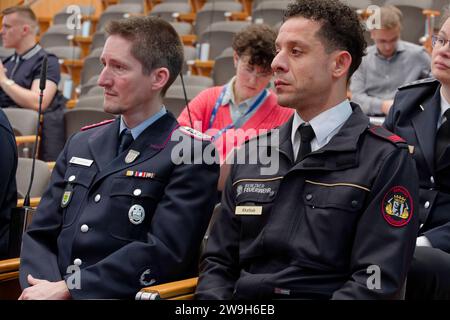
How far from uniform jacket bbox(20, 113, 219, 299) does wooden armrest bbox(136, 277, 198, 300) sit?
0.09m

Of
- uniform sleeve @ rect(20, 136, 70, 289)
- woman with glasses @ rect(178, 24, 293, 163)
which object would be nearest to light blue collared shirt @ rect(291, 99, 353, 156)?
uniform sleeve @ rect(20, 136, 70, 289)

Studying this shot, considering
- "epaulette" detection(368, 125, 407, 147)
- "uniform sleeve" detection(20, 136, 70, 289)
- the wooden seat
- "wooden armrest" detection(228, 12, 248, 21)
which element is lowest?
the wooden seat

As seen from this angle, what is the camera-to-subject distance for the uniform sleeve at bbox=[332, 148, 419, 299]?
1.75 m

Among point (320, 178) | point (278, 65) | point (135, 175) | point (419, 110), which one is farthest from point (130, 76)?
point (419, 110)

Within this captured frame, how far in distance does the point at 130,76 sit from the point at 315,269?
0.81m

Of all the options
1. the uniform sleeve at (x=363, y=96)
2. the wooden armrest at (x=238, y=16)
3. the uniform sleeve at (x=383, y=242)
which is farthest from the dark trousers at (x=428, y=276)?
the wooden armrest at (x=238, y=16)

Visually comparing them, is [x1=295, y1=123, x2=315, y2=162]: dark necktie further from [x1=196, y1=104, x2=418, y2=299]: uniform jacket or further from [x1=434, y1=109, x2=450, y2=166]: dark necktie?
[x1=434, y1=109, x2=450, y2=166]: dark necktie

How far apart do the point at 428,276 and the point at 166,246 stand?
2.21 ft

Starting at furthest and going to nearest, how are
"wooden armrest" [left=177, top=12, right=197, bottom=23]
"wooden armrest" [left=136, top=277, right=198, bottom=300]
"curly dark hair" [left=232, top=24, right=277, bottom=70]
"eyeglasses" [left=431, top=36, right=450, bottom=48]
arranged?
1. "wooden armrest" [left=177, top=12, right=197, bottom=23]
2. "curly dark hair" [left=232, top=24, right=277, bottom=70]
3. "eyeglasses" [left=431, top=36, right=450, bottom=48]
4. "wooden armrest" [left=136, top=277, right=198, bottom=300]

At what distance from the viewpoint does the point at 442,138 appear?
2387 mm

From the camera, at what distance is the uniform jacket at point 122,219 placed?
80.7 inches

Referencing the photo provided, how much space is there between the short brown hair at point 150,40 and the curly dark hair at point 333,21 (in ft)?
1.47

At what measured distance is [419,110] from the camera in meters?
2.47

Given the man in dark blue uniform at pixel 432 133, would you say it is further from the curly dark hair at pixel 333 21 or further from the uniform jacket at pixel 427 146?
the curly dark hair at pixel 333 21
